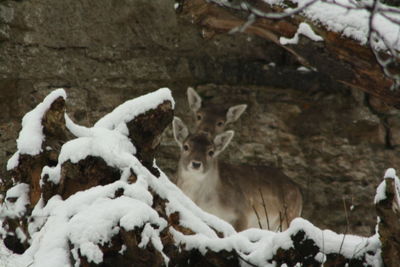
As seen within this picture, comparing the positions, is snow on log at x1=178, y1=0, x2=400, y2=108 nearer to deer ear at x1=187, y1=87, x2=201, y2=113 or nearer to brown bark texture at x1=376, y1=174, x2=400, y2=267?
brown bark texture at x1=376, y1=174, x2=400, y2=267

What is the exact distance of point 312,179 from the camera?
31.4 feet

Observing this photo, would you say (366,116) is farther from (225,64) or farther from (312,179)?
(225,64)

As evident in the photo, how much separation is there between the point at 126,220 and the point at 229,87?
222 inches

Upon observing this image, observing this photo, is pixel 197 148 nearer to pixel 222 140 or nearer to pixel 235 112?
pixel 222 140

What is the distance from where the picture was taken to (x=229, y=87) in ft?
31.7

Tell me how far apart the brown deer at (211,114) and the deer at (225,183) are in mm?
297

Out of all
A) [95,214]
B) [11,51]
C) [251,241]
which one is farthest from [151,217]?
[11,51]

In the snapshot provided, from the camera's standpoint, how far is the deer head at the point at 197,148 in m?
9.37

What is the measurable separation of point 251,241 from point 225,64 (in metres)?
4.73

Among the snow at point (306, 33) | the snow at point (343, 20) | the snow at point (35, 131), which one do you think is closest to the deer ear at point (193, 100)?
the snow at point (306, 33)

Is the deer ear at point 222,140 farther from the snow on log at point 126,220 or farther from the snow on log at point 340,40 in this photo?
the snow on log at point 126,220

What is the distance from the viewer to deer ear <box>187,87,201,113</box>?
30.7 feet

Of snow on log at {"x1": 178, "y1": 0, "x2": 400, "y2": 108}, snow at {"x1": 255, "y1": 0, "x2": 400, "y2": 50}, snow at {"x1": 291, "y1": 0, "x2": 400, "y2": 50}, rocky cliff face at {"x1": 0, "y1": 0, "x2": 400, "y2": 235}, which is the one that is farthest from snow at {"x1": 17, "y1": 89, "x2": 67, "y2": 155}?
rocky cliff face at {"x1": 0, "y1": 0, "x2": 400, "y2": 235}

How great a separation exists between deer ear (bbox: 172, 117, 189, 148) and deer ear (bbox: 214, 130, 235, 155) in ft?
1.26
